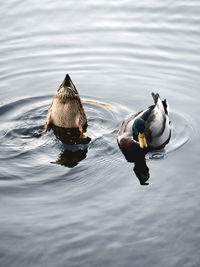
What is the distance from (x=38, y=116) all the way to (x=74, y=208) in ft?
10.1

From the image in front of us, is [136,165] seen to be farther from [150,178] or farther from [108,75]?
[108,75]

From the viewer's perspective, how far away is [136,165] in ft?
24.1

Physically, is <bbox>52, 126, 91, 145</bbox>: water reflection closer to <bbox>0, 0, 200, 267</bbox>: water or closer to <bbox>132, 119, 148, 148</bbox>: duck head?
<bbox>0, 0, 200, 267</bbox>: water

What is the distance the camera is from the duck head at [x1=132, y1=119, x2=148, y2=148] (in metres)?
7.72

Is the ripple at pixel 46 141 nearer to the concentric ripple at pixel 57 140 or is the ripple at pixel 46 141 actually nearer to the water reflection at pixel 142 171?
the concentric ripple at pixel 57 140

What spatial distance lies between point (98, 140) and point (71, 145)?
468mm

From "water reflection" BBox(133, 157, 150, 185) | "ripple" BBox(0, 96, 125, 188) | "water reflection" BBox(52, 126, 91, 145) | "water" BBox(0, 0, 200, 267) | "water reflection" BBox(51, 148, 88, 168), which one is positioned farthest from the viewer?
"water reflection" BBox(52, 126, 91, 145)

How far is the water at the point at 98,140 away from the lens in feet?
17.5

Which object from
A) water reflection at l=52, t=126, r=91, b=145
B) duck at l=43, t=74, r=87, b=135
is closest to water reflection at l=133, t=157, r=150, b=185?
water reflection at l=52, t=126, r=91, b=145

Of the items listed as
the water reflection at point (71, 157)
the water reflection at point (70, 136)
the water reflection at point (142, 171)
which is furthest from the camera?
the water reflection at point (70, 136)

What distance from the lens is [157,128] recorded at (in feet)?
25.9

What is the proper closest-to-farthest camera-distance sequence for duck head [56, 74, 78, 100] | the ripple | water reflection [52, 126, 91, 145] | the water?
the water
the ripple
water reflection [52, 126, 91, 145]
duck head [56, 74, 78, 100]

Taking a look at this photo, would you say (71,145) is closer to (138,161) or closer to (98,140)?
(98,140)

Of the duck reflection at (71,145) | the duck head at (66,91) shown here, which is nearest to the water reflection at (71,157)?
the duck reflection at (71,145)
